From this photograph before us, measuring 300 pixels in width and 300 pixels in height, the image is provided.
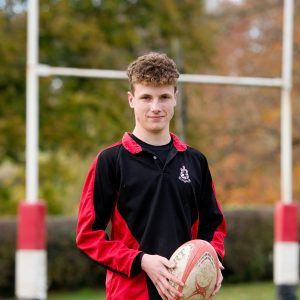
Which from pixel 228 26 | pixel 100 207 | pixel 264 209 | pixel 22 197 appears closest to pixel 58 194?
pixel 22 197

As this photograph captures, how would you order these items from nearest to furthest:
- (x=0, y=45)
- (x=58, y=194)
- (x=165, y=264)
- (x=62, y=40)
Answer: (x=165, y=264)
(x=0, y=45)
(x=62, y=40)
(x=58, y=194)

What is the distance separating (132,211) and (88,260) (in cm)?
893

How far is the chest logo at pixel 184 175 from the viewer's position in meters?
3.43

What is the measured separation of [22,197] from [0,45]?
14.3 ft

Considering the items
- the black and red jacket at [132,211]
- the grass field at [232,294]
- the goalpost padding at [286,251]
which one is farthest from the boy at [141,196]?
the grass field at [232,294]

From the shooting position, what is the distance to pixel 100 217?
3.38 metres

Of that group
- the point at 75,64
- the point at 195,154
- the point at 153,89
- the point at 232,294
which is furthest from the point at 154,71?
the point at 75,64

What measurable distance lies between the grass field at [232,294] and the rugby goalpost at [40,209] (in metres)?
3.06

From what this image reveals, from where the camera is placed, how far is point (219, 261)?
3418 millimetres

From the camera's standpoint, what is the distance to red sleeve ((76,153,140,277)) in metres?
3.33

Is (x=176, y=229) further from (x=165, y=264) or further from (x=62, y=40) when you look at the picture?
(x=62, y=40)

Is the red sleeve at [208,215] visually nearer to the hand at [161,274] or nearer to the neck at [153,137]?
the neck at [153,137]

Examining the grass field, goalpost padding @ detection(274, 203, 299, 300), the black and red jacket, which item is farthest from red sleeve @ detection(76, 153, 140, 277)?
the grass field

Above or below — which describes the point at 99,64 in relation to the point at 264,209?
above
